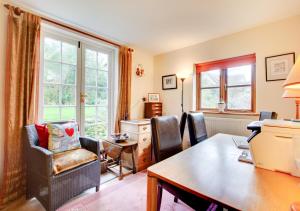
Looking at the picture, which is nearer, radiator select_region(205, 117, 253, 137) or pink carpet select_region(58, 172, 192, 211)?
pink carpet select_region(58, 172, 192, 211)

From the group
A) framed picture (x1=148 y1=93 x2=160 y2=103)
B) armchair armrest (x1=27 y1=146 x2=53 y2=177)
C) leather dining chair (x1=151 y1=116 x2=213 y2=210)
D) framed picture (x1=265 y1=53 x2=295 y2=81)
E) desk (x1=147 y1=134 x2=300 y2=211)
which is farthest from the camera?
framed picture (x1=148 y1=93 x2=160 y2=103)

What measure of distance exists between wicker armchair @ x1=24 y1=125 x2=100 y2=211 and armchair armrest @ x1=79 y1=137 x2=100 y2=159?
134 mm

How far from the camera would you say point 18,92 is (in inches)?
74.4

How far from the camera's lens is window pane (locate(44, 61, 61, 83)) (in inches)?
89.3

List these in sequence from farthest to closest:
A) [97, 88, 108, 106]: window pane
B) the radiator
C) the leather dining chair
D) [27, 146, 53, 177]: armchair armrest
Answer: [97, 88, 108, 106]: window pane → the radiator → [27, 146, 53, 177]: armchair armrest → the leather dining chair

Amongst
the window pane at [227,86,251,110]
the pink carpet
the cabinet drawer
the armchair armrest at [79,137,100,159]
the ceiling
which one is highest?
the ceiling

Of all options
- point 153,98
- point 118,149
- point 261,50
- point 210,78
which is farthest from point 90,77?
point 261,50

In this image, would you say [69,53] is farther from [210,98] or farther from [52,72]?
[210,98]

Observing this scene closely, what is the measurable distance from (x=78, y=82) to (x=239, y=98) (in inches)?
107

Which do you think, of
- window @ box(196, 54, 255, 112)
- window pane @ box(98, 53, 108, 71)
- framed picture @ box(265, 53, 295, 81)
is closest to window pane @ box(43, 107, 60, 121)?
window pane @ box(98, 53, 108, 71)

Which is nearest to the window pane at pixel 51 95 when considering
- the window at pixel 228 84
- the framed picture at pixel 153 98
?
the framed picture at pixel 153 98

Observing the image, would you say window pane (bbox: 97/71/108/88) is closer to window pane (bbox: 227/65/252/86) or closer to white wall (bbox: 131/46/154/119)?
white wall (bbox: 131/46/154/119)

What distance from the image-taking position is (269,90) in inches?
93.4

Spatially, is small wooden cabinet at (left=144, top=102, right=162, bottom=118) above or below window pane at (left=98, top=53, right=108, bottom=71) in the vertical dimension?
below
